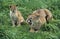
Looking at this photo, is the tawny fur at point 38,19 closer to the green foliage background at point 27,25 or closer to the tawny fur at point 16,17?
the green foliage background at point 27,25

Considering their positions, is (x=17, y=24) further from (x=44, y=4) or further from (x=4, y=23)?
(x=44, y=4)

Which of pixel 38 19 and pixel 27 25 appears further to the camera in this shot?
pixel 27 25

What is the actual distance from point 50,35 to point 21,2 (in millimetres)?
2713

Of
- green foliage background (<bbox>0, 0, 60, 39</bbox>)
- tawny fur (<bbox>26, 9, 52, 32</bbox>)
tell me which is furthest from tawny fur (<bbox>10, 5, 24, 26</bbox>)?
tawny fur (<bbox>26, 9, 52, 32</bbox>)

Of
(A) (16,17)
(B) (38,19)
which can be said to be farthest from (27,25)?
(B) (38,19)

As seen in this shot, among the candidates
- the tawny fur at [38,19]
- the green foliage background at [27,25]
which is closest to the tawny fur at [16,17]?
the green foliage background at [27,25]

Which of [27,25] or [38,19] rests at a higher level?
[38,19]

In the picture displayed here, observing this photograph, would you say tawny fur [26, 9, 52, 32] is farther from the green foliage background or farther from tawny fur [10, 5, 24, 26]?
tawny fur [10, 5, 24, 26]

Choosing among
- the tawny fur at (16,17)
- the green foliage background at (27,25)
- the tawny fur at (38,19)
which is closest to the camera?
the green foliage background at (27,25)

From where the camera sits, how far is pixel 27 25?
10055 millimetres

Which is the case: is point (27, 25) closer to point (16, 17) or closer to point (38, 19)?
point (16, 17)

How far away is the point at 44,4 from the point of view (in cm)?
1159

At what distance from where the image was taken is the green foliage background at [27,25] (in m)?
8.87

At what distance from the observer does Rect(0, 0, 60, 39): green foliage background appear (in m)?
8.87
